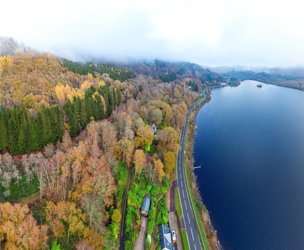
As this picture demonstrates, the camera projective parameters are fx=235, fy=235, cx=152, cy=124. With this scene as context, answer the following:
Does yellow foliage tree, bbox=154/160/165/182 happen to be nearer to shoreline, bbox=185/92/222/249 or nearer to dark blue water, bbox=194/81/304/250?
shoreline, bbox=185/92/222/249

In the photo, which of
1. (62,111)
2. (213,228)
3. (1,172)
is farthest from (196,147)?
(1,172)

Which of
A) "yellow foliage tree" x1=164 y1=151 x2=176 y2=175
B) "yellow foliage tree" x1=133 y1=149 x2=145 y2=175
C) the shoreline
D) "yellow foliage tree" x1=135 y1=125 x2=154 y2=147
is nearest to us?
the shoreline

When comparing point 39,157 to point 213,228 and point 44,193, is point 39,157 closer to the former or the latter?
point 44,193

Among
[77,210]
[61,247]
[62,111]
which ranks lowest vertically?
[61,247]

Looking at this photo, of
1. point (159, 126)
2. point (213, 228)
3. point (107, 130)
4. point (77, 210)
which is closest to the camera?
point (77, 210)

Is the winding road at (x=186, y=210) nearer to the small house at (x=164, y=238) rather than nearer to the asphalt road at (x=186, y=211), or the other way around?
the asphalt road at (x=186, y=211)

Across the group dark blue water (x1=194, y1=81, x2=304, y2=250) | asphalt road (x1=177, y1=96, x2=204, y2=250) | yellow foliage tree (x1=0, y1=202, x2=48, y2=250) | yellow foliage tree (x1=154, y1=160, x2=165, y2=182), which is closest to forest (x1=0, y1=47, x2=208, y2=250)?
yellow foliage tree (x1=0, y1=202, x2=48, y2=250)
